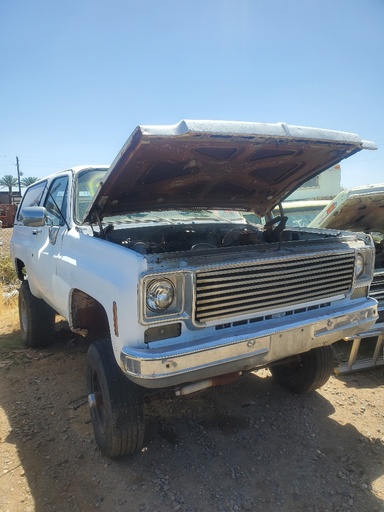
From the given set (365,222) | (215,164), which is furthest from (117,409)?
(365,222)

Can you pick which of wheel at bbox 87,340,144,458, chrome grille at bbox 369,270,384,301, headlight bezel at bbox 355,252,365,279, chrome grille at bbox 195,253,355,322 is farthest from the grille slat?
chrome grille at bbox 369,270,384,301

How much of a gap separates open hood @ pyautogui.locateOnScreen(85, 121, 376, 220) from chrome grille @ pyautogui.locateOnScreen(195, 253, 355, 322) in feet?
2.67

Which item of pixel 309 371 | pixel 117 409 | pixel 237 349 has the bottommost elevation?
pixel 309 371

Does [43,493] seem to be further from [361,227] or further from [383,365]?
[361,227]

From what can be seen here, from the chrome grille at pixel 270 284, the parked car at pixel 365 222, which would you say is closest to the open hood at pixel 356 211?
the parked car at pixel 365 222

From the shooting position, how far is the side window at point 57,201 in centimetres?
351

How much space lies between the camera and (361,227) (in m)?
5.45

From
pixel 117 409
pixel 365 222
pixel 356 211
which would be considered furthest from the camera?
pixel 365 222

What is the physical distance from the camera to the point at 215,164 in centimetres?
300

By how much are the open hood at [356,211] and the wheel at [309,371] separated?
1.95 m

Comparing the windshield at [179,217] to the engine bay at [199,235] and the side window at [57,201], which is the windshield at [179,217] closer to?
the engine bay at [199,235]

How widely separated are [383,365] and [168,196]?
9.48 ft

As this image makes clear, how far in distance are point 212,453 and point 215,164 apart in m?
2.22

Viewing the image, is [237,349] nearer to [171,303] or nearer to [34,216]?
[171,303]
